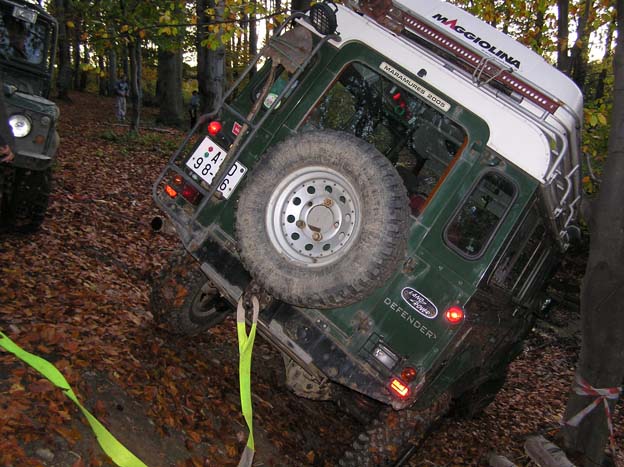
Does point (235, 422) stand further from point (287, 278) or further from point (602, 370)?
point (602, 370)

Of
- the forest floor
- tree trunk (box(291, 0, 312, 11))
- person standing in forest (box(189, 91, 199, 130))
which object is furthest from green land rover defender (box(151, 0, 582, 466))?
person standing in forest (box(189, 91, 199, 130))

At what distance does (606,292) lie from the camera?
3.96 metres

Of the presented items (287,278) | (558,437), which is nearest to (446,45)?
(287,278)

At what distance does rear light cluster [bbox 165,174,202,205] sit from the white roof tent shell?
5.38 feet

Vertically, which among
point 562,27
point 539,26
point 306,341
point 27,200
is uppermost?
point 539,26

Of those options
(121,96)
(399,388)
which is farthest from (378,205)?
(121,96)

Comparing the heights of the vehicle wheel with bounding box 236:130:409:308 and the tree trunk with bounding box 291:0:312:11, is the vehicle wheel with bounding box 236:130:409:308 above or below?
below

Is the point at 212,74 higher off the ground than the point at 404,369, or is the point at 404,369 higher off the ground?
the point at 212,74

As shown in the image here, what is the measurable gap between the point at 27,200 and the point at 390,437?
15.5 feet

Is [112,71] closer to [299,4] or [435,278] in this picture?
[299,4]

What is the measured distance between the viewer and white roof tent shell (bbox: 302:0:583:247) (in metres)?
3.43

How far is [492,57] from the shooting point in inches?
145

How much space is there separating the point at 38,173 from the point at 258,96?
10.2 feet

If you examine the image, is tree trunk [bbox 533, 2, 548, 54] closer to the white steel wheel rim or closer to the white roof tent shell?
the white roof tent shell
